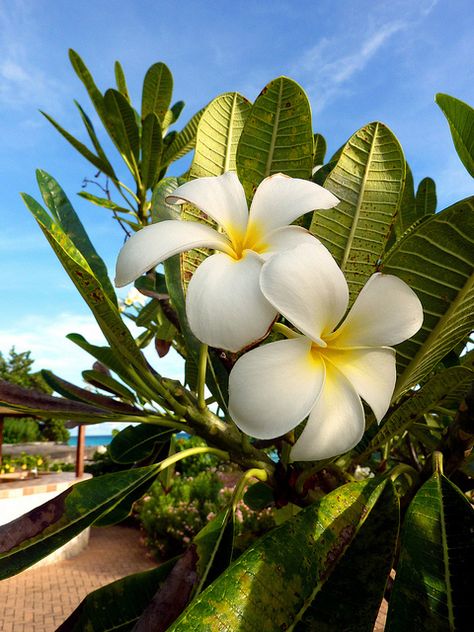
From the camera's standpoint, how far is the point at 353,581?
0.41 meters

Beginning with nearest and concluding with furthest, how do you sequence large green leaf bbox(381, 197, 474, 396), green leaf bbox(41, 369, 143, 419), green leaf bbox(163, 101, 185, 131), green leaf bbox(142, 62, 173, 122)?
large green leaf bbox(381, 197, 474, 396)
green leaf bbox(41, 369, 143, 419)
green leaf bbox(142, 62, 173, 122)
green leaf bbox(163, 101, 185, 131)

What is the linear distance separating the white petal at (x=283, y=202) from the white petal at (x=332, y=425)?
5.1 inches

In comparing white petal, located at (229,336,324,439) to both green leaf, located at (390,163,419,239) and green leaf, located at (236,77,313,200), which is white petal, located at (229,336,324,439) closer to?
green leaf, located at (236,77,313,200)

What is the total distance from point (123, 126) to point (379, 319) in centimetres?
194

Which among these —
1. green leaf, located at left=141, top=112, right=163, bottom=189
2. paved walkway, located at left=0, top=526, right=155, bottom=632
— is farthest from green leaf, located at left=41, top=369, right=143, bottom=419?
paved walkway, located at left=0, top=526, right=155, bottom=632

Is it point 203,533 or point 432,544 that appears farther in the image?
point 203,533

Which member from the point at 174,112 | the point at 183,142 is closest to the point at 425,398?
the point at 183,142

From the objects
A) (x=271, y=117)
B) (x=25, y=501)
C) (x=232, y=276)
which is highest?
(x=271, y=117)

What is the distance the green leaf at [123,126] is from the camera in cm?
204

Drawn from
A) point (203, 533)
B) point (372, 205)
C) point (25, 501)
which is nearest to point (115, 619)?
point (203, 533)

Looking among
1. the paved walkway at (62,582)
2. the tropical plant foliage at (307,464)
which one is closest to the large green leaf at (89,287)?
the tropical plant foliage at (307,464)

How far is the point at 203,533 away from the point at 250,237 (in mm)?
294

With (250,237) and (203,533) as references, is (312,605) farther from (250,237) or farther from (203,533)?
(250,237)

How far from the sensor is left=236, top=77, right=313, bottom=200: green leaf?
0.53 m
